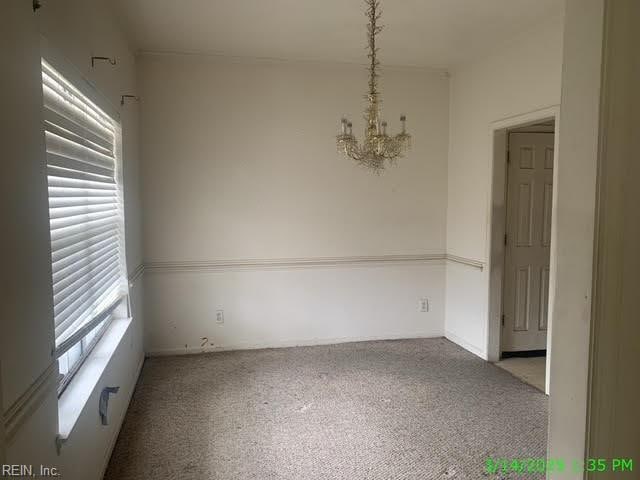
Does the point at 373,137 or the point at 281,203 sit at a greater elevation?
the point at 373,137

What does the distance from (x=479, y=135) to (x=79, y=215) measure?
10.5 ft

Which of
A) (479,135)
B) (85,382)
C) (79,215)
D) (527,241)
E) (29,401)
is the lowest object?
(85,382)

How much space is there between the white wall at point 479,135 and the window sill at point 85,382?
288 cm

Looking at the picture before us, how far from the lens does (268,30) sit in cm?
327

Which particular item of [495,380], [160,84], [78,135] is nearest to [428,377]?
[495,380]

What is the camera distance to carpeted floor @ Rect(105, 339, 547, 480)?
7.45ft

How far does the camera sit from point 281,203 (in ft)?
13.2

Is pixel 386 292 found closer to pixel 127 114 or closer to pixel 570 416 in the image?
pixel 127 114

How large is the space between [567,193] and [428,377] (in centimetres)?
278

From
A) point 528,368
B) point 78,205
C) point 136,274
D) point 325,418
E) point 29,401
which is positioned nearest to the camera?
point 29,401

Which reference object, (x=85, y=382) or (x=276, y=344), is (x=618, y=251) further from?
(x=276, y=344)

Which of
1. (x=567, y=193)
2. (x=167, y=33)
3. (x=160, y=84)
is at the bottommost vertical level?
(x=567, y=193)

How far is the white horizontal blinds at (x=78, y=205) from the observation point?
Answer: 5.59 feet

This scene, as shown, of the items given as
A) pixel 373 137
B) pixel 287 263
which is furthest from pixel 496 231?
pixel 287 263
